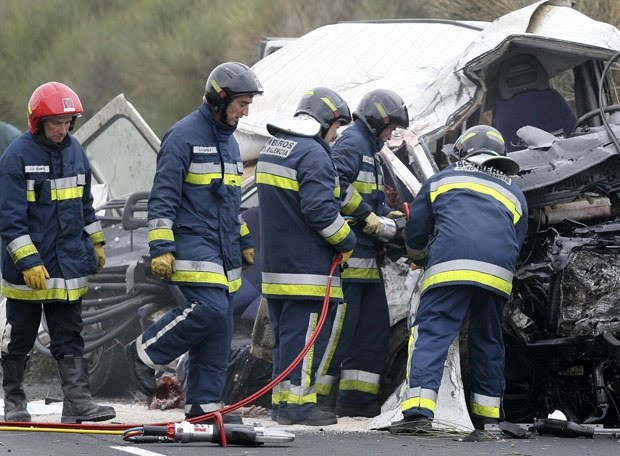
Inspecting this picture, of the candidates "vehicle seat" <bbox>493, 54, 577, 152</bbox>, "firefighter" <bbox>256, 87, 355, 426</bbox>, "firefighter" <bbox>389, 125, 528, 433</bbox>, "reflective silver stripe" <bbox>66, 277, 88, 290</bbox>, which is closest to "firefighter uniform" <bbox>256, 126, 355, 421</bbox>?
"firefighter" <bbox>256, 87, 355, 426</bbox>

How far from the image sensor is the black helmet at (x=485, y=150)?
25.3 feet

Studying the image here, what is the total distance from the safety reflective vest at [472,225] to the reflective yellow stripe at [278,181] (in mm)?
723

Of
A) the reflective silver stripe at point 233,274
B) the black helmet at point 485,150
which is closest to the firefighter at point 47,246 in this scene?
the reflective silver stripe at point 233,274

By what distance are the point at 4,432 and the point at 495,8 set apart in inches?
445

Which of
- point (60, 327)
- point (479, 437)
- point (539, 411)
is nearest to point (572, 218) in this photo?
point (539, 411)

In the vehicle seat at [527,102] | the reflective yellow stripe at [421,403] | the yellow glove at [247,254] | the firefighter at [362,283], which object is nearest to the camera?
the reflective yellow stripe at [421,403]

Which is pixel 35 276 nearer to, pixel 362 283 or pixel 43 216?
pixel 43 216

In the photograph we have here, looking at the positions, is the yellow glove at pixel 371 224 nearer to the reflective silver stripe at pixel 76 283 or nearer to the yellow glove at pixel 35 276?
the reflective silver stripe at pixel 76 283

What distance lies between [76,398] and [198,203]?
1259 millimetres

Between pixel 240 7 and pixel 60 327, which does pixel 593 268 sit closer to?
pixel 60 327

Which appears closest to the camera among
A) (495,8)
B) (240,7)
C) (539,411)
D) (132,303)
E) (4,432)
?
(4,432)

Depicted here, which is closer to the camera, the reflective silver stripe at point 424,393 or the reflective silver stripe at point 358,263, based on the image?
the reflective silver stripe at point 424,393

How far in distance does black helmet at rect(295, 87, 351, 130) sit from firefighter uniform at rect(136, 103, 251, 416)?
2.56 ft

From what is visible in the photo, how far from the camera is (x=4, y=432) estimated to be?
7039 mm
